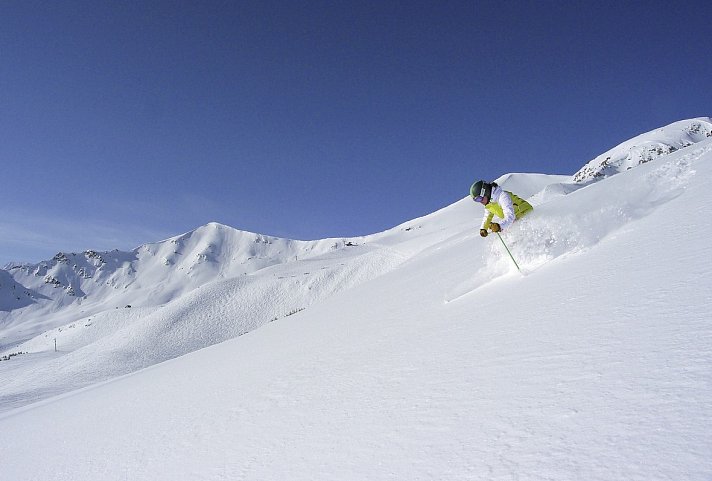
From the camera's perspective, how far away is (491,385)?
305cm

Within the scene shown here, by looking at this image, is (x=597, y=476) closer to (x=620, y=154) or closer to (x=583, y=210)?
(x=583, y=210)

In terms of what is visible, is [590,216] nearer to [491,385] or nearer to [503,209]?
[503,209]

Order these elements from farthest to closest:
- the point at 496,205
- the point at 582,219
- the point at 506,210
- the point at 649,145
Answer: the point at 649,145 → the point at 496,205 → the point at 506,210 → the point at 582,219

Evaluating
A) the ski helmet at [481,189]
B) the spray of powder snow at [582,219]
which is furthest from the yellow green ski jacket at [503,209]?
the spray of powder snow at [582,219]

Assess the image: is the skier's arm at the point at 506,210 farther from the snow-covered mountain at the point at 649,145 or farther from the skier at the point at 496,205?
the snow-covered mountain at the point at 649,145

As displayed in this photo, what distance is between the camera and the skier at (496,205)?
8.05 m

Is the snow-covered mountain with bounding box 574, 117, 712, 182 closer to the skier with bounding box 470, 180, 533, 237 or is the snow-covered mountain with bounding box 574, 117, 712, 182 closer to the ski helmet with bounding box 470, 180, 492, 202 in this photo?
the skier with bounding box 470, 180, 533, 237

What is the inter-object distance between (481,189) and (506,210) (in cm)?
63

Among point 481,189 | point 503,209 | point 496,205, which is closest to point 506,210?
point 503,209

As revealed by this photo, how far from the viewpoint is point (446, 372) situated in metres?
3.77

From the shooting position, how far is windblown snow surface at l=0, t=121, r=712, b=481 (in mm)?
2055

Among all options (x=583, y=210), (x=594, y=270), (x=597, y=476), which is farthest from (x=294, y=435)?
(x=583, y=210)

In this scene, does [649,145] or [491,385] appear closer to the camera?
[491,385]

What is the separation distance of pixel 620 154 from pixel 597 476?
116159mm
